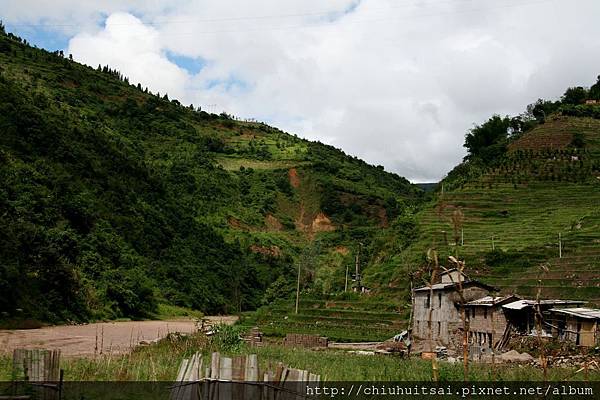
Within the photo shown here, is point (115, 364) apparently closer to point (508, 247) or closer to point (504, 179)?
point (508, 247)

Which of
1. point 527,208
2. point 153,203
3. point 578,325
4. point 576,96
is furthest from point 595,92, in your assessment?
point 578,325

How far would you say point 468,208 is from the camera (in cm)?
6600

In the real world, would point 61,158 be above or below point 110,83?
below

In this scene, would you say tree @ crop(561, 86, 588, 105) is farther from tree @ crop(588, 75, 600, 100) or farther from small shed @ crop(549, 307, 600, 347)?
small shed @ crop(549, 307, 600, 347)

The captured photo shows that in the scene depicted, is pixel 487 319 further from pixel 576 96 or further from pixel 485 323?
pixel 576 96

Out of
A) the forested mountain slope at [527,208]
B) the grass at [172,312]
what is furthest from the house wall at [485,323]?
the grass at [172,312]

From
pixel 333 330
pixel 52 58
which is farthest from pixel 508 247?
pixel 52 58

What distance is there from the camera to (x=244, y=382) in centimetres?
683

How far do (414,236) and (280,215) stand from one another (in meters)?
45.1

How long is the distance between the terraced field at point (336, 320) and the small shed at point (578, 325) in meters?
12.4

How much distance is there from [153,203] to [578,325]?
6012 cm

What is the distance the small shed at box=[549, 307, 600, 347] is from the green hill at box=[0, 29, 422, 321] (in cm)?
2817

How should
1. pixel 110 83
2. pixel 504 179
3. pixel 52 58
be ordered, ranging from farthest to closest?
pixel 110 83 → pixel 52 58 → pixel 504 179

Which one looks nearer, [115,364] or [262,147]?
[115,364]
